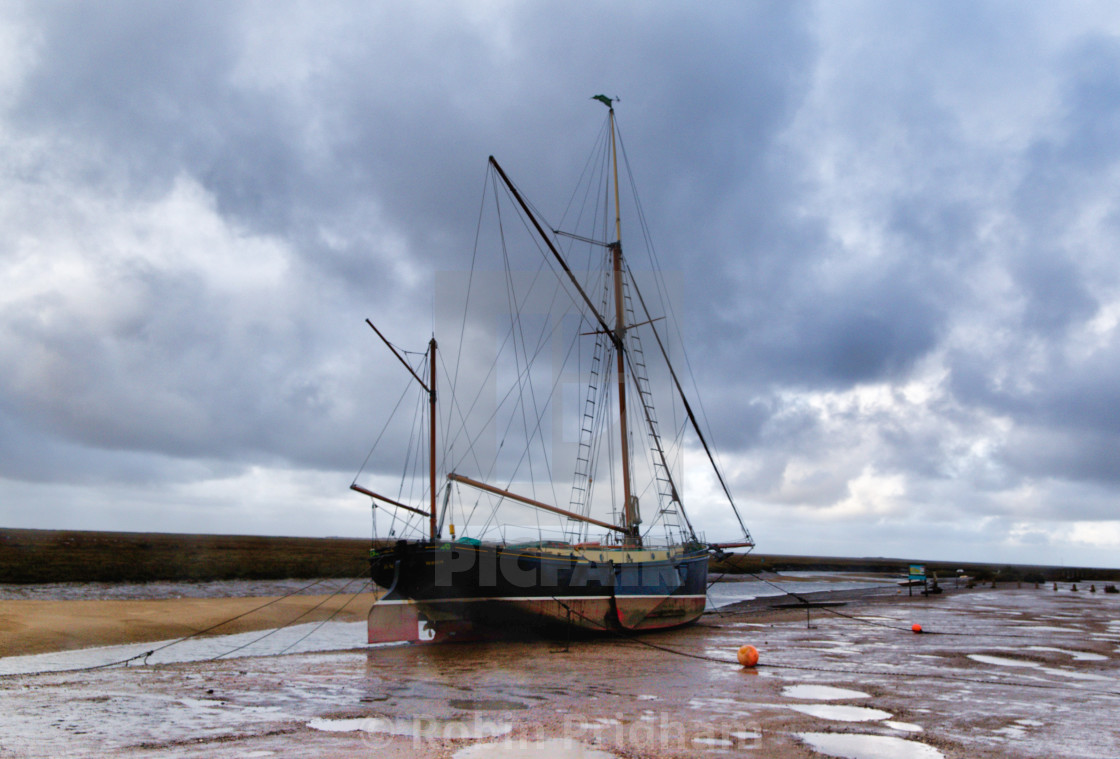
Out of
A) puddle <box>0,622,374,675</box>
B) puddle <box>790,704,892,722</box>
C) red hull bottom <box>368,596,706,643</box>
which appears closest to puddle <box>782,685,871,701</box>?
puddle <box>790,704,892,722</box>

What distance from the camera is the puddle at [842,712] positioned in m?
12.3

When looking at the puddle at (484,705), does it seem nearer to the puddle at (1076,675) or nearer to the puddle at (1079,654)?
the puddle at (1076,675)

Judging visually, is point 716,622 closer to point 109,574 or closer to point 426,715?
point 426,715

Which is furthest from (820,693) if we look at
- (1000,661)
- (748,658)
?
(1000,661)

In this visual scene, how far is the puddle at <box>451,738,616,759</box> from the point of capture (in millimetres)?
9953

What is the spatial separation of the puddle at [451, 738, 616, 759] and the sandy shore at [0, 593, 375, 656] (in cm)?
2082

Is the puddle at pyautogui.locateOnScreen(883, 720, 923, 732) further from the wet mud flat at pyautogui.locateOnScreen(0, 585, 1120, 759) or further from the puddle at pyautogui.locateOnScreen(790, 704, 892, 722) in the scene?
the puddle at pyautogui.locateOnScreen(790, 704, 892, 722)

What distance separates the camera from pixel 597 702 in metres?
14.0

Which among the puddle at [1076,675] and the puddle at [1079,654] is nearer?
the puddle at [1076,675]

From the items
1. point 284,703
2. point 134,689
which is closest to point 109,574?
point 134,689

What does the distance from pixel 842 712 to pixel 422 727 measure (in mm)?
7773

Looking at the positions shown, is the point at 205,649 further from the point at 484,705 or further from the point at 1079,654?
the point at 1079,654

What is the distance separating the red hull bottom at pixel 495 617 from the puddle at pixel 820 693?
35.1 ft

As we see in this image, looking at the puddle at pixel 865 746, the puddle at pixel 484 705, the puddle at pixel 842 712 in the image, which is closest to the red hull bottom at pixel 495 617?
the puddle at pixel 484 705
